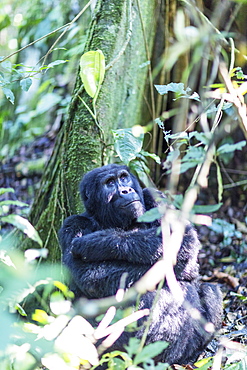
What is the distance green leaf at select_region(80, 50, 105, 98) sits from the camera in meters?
3.80

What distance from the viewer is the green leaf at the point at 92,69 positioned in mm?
3799

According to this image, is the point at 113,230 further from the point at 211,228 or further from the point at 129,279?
the point at 211,228

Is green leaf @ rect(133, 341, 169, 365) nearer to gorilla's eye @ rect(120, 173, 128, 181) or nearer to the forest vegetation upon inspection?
the forest vegetation

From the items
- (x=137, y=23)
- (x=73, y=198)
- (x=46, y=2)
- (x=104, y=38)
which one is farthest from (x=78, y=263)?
(x=46, y=2)

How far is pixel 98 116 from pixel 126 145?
630mm

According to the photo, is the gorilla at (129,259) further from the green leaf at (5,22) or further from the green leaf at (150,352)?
the green leaf at (5,22)

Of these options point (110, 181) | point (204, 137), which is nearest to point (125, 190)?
point (110, 181)

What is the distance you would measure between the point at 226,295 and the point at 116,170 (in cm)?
182

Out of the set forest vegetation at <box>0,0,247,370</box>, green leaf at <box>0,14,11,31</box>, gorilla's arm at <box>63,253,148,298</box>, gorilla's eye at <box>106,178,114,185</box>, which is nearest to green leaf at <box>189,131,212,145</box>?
forest vegetation at <box>0,0,247,370</box>

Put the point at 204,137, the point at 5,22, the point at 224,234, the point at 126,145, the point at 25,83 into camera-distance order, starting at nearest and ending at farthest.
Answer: the point at 204,137 → the point at 25,83 → the point at 126,145 → the point at 224,234 → the point at 5,22

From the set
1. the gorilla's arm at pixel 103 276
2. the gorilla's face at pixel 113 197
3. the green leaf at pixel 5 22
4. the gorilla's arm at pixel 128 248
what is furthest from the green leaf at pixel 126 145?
the green leaf at pixel 5 22

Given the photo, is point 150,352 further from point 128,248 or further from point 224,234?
point 224,234

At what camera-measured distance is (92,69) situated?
3832 millimetres

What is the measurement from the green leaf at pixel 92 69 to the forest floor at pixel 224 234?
7.10ft
